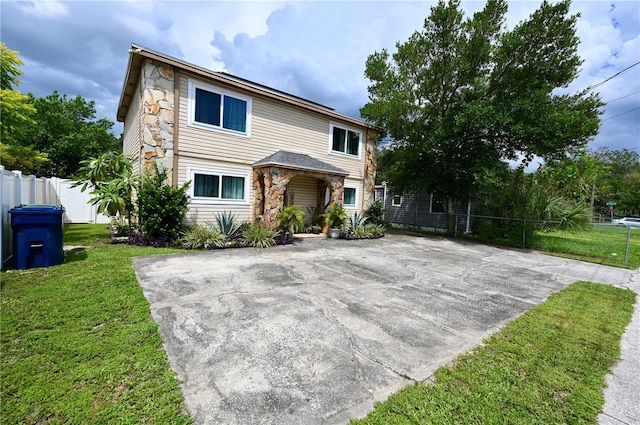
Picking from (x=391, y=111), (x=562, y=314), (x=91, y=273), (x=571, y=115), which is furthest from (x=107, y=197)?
(x=571, y=115)

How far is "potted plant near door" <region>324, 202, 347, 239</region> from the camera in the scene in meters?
11.2

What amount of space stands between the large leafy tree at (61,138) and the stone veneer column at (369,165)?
23.1 m

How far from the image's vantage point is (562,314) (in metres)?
4.29

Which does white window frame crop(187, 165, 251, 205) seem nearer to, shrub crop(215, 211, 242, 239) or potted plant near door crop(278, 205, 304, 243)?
shrub crop(215, 211, 242, 239)

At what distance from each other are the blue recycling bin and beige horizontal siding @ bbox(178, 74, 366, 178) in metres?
4.23

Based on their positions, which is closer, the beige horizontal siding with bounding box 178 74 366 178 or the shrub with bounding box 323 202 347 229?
the beige horizontal siding with bounding box 178 74 366 178

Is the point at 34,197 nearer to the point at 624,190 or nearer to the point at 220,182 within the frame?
the point at 220,182

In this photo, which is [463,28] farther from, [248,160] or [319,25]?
[248,160]

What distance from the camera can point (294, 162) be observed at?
10.1m

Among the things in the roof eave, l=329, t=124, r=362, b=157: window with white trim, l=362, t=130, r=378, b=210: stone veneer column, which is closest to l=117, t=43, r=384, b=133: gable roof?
l=329, t=124, r=362, b=157: window with white trim

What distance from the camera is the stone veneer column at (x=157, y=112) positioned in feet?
26.6

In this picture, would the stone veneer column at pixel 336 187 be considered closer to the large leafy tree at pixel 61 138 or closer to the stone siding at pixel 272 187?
the stone siding at pixel 272 187

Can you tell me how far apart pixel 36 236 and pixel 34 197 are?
175 inches

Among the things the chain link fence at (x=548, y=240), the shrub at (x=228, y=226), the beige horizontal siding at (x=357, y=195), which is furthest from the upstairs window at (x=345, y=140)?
the chain link fence at (x=548, y=240)
